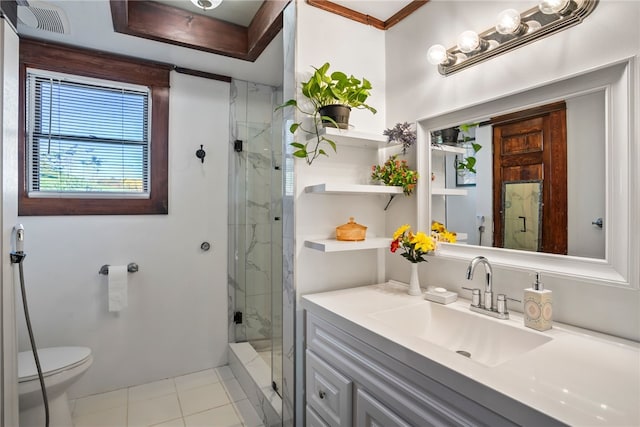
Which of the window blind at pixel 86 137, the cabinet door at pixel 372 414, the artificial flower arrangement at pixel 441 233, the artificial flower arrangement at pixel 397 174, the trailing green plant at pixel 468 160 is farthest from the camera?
the window blind at pixel 86 137

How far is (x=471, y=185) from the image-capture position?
1464 millimetres

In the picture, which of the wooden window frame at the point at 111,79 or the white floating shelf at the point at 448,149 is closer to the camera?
the white floating shelf at the point at 448,149

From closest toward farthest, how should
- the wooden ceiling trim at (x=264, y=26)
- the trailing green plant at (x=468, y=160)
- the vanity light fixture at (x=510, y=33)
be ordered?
the vanity light fixture at (x=510, y=33) → the trailing green plant at (x=468, y=160) → the wooden ceiling trim at (x=264, y=26)

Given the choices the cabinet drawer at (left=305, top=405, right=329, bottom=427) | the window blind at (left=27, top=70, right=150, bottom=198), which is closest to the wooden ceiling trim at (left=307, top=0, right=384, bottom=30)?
the window blind at (left=27, top=70, right=150, bottom=198)

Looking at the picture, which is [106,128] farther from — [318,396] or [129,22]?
[318,396]

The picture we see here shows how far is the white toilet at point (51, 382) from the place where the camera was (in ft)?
5.36

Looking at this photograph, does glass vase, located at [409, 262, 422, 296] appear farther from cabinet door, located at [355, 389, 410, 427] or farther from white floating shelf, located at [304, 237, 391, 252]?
cabinet door, located at [355, 389, 410, 427]

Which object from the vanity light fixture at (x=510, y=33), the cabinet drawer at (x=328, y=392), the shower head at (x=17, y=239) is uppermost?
the vanity light fixture at (x=510, y=33)

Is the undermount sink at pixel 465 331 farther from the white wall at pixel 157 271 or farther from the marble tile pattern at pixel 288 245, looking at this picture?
the white wall at pixel 157 271

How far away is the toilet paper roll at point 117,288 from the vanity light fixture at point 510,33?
2264 mm

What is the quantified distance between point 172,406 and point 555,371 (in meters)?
2.15

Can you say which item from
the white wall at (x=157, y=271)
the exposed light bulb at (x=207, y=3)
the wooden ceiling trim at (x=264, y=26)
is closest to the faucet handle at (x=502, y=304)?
the wooden ceiling trim at (x=264, y=26)

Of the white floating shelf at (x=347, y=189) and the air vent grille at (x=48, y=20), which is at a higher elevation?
the air vent grille at (x=48, y=20)

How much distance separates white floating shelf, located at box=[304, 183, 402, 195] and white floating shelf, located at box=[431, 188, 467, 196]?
171 millimetres
